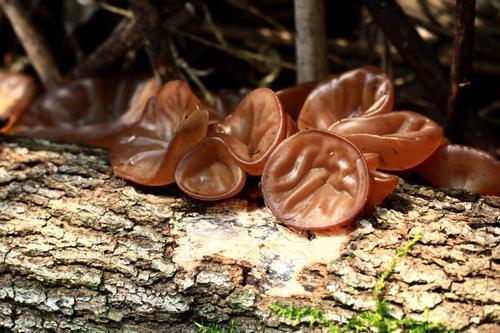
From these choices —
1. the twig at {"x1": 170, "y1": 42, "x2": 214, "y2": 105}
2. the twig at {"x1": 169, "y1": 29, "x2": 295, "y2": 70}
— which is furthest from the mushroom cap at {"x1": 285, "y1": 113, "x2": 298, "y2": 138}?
the twig at {"x1": 169, "y1": 29, "x2": 295, "y2": 70}

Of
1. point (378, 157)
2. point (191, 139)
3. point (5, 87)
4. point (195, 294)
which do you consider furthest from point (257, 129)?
point (5, 87)

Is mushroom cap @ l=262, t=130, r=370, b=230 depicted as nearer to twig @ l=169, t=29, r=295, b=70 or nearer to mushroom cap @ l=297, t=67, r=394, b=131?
mushroom cap @ l=297, t=67, r=394, b=131

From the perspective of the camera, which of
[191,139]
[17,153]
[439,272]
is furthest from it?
[17,153]

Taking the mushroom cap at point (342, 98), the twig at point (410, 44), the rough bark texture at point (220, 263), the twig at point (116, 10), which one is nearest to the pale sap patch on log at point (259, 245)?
the rough bark texture at point (220, 263)

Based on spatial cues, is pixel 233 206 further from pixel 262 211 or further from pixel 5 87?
pixel 5 87

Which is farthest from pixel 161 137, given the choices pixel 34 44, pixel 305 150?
pixel 34 44

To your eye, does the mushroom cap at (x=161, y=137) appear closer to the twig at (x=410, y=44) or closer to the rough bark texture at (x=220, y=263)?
the rough bark texture at (x=220, y=263)

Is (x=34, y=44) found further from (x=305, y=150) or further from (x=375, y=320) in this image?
(x=375, y=320)
